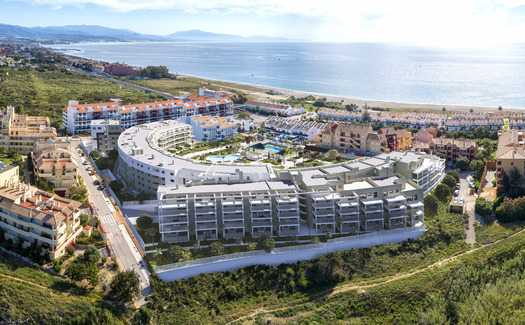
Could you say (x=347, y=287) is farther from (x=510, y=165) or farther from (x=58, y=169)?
(x=58, y=169)

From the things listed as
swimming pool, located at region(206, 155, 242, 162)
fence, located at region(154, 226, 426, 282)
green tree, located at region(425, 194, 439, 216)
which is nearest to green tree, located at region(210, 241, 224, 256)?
fence, located at region(154, 226, 426, 282)

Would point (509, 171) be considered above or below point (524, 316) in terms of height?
above

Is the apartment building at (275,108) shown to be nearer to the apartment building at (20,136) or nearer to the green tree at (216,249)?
the apartment building at (20,136)

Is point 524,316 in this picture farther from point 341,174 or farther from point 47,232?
point 47,232

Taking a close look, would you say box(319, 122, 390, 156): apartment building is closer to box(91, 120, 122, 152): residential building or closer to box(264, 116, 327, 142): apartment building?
box(264, 116, 327, 142): apartment building

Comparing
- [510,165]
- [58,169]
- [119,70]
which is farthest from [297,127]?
[119,70]

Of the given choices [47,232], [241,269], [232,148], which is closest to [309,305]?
[241,269]

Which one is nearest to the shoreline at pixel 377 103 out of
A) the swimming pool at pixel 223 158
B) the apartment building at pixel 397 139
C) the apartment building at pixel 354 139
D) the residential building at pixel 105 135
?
the apartment building at pixel 397 139
